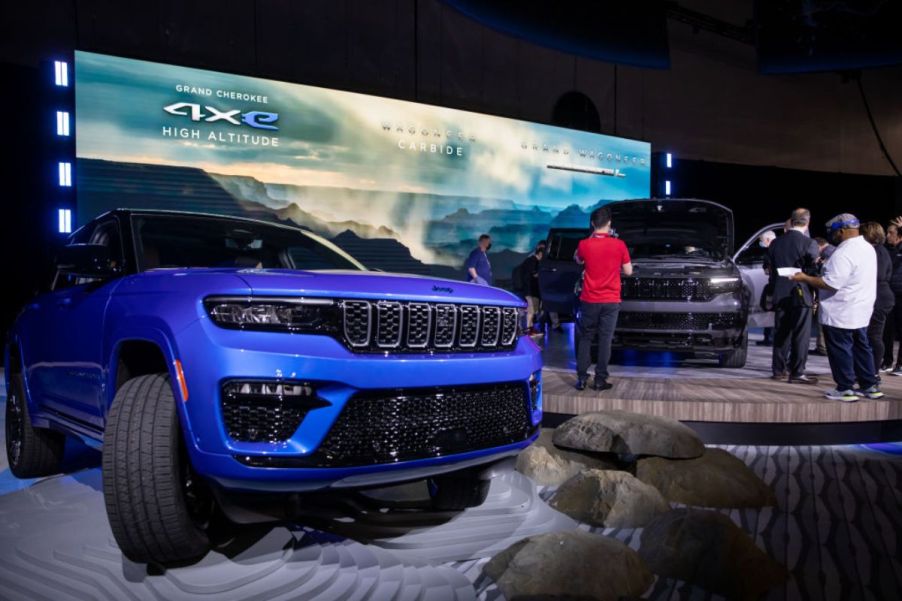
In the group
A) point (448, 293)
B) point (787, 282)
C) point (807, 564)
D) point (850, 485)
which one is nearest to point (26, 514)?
point (448, 293)

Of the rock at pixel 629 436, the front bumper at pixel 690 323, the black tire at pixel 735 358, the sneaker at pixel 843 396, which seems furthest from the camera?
the black tire at pixel 735 358

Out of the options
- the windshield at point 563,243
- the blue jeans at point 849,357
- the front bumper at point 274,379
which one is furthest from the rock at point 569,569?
the windshield at point 563,243

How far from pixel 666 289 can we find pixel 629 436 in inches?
105

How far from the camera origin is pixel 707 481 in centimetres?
381

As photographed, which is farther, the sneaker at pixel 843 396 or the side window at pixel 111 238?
the sneaker at pixel 843 396

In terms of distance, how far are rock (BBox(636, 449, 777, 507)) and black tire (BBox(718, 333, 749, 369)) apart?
10.4 feet

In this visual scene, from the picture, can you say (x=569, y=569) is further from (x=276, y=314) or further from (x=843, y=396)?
(x=843, y=396)

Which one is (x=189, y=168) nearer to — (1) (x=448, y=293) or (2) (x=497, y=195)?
(2) (x=497, y=195)

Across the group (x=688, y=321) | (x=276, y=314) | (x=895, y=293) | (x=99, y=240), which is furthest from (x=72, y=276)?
(x=895, y=293)

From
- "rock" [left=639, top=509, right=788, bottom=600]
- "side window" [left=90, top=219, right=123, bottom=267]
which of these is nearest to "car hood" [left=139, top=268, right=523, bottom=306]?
"side window" [left=90, top=219, right=123, bottom=267]

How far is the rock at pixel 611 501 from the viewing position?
3.41 m

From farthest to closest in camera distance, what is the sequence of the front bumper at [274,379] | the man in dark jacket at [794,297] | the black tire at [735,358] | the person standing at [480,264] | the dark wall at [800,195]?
the dark wall at [800,195] < the person standing at [480,264] < the black tire at [735,358] < the man in dark jacket at [794,297] < the front bumper at [274,379]

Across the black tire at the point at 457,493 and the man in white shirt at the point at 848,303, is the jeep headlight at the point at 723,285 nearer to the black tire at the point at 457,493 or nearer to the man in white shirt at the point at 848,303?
the man in white shirt at the point at 848,303

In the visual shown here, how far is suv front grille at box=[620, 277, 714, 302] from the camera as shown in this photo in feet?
21.3
